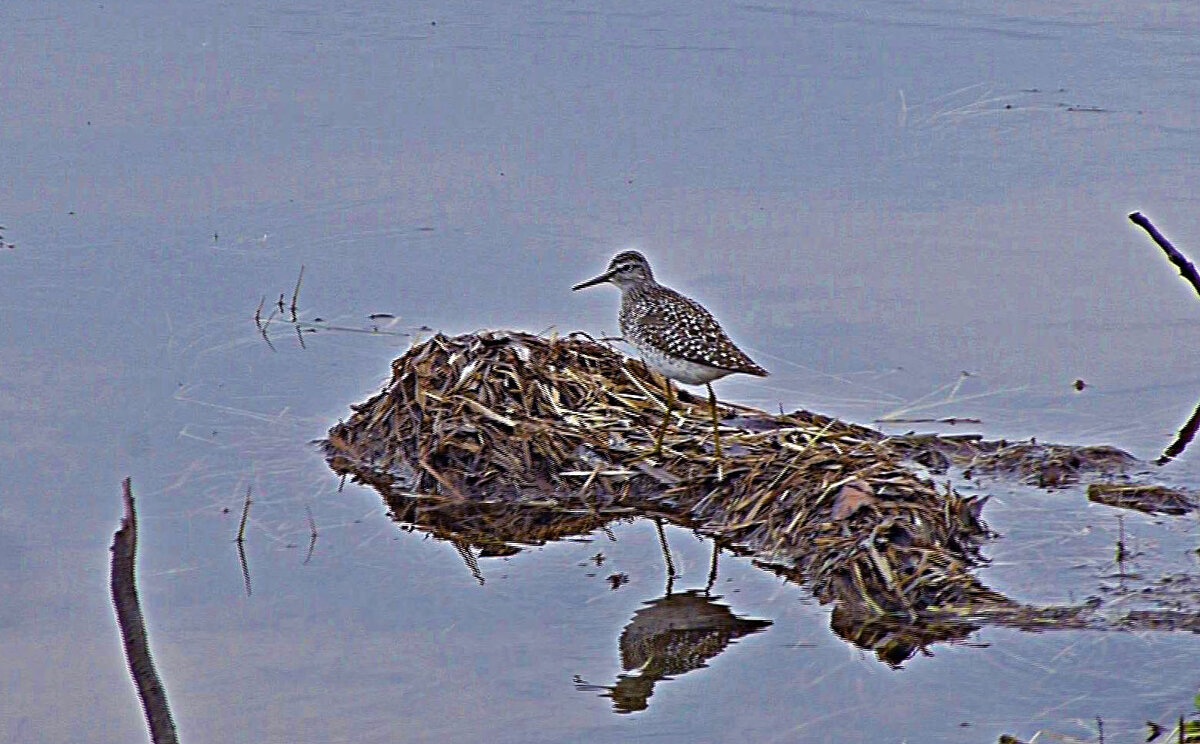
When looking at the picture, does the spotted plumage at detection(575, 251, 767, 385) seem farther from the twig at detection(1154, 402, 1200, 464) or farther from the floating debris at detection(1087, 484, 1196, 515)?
the twig at detection(1154, 402, 1200, 464)

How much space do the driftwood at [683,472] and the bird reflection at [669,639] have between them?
1.38 feet

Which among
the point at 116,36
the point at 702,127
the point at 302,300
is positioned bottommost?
the point at 302,300

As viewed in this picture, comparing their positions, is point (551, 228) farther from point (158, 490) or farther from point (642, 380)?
point (158, 490)

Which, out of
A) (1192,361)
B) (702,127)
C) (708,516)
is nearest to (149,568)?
(708,516)

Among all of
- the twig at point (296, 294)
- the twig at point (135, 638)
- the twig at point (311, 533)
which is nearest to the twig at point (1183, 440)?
the twig at point (311, 533)

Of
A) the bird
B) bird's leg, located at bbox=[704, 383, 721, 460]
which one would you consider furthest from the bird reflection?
the bird

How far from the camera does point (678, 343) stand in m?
7.93

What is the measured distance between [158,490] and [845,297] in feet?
14.0

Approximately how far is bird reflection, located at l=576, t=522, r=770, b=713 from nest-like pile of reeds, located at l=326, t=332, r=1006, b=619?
1.50 ft

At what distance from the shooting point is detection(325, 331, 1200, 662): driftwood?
702 centimetres

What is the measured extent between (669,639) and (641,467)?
1.48 meters

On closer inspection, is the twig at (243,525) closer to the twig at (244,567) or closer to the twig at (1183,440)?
the twig at (244,567)

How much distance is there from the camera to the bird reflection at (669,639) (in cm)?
636

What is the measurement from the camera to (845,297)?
10.5 meters
